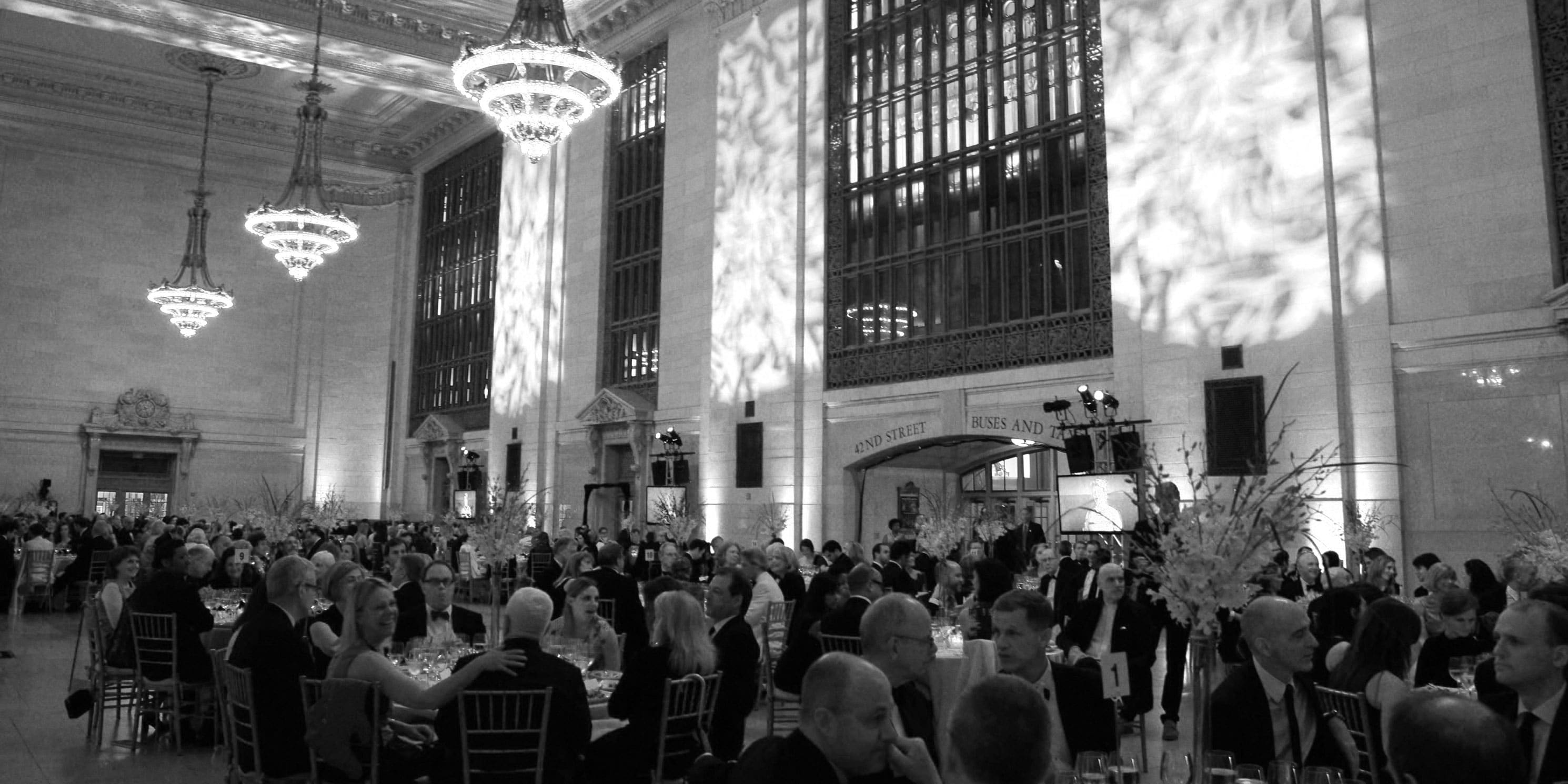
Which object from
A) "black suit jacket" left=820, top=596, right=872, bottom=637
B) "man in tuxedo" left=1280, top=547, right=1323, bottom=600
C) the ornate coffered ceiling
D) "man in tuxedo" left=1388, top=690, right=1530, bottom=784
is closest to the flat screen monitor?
"man in tuxedo" left=1280, top=547, right=1323, bottom=600

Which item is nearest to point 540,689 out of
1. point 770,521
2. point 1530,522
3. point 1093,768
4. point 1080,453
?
point 1093,768

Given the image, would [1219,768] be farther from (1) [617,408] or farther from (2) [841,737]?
(1) [617,408]

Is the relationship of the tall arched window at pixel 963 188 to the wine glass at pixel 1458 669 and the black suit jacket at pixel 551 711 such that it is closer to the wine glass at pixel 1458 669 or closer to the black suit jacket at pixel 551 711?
the wine glass at pixel 1458 669

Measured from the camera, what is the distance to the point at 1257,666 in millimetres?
3500

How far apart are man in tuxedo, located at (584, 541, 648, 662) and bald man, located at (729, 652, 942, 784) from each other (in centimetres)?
447

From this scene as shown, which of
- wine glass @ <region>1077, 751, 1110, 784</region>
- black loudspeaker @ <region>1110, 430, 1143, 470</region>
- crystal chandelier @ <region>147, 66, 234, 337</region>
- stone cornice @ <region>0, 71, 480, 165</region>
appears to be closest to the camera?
wine glass @ <region>1077, 751, 1110, 784</region>

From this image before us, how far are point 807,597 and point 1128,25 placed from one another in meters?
9.42

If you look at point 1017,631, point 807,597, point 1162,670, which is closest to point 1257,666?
point 1017,631

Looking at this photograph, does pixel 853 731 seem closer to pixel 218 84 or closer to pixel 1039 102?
pixel 1039 102

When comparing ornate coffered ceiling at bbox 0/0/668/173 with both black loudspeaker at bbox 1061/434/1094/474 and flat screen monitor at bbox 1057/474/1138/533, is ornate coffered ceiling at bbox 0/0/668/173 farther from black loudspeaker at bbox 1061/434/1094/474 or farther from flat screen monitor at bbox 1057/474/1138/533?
flat screen monitor at bbox 1057/474/1138/533

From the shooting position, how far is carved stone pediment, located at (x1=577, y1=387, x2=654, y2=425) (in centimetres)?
1984

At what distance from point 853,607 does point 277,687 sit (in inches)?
122

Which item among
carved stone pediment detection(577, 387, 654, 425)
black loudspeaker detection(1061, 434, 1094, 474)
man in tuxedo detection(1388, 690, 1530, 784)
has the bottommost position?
man in tuxedo detection(1388, 690, 1530, 784)

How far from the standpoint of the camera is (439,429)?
26.2m
